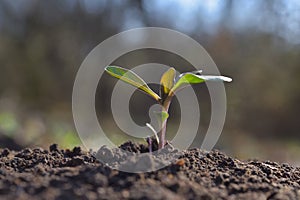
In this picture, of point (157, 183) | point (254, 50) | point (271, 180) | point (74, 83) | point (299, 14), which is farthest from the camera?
point (74, 83)

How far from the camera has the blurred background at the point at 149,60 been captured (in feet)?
19.1

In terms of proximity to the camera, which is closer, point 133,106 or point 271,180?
point 271,180

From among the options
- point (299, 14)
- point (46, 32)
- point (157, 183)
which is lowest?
point (157, 183)

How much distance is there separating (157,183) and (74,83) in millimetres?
6448

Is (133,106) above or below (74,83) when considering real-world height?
below

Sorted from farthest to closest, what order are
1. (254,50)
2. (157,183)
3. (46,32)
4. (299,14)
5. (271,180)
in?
1. (46,32)
2. (254,50)
3. (299,14)
4. (271,180)
5. (157,183)

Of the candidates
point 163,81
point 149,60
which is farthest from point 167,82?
point 149,60

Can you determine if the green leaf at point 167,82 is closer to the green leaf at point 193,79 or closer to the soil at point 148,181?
the green leaf at point 193,79

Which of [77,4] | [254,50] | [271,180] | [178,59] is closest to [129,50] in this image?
[178,59]

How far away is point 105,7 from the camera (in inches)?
315

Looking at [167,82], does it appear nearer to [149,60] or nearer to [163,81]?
[163,81]

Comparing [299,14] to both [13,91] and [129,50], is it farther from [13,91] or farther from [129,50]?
[13,91]

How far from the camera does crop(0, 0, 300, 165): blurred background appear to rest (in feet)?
19.1

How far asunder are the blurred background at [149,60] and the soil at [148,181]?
10.6ft
